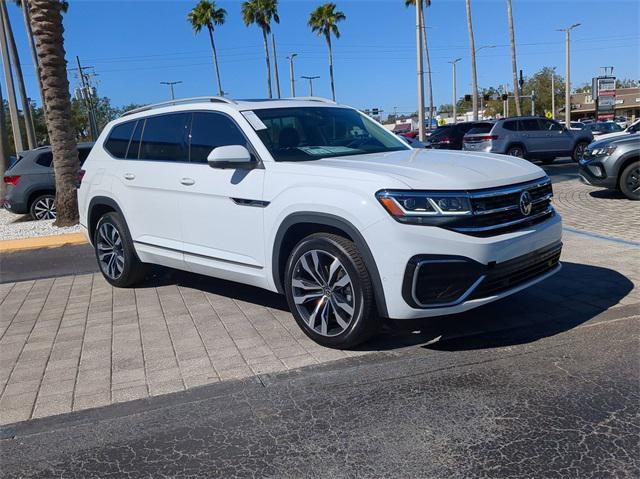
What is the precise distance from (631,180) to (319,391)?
858 centimetres

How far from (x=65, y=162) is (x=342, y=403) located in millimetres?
9165

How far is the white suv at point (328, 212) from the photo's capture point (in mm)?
3691

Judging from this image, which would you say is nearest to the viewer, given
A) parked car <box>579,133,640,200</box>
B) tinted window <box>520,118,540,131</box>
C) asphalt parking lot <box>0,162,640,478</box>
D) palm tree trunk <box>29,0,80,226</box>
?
asphalt parking lot <box>0,162,640,478</box>

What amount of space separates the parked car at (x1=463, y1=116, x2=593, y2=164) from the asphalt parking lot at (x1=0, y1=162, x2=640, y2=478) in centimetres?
1335

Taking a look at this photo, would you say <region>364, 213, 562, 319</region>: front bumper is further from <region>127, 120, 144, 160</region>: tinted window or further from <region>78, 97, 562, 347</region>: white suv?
<region>127, 120, 144, 160</region>: tinted window

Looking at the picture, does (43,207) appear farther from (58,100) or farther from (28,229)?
(58,100)

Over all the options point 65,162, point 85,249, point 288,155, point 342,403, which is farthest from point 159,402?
point 65,162

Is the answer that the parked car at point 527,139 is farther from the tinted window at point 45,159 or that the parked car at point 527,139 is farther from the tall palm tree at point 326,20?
the tall palm tree at point 326,20

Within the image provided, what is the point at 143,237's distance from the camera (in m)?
5.73

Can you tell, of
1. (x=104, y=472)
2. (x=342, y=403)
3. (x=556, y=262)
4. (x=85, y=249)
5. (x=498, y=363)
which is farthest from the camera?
(x=85, y=249)

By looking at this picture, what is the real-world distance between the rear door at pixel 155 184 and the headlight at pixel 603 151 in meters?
7.87

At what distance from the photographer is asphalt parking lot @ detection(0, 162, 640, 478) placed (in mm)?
2881

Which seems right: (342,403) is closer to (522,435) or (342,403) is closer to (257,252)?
(522,435)

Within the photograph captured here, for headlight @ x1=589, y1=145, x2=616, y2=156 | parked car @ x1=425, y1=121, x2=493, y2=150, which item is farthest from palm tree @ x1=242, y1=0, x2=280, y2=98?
headlight @ x1=589, y1=145, x2=616, y2=156
